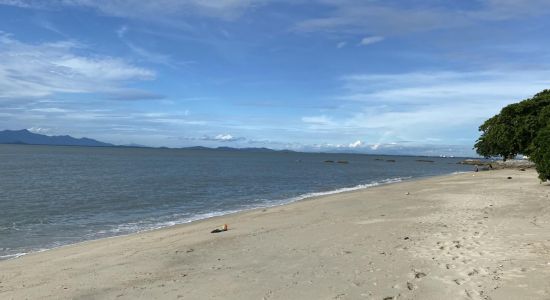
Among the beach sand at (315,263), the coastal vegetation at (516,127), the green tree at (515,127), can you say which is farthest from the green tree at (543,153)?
the green tree at (515,127)

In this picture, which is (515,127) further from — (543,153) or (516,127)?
(543,153)

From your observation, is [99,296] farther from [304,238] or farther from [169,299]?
[304,238]

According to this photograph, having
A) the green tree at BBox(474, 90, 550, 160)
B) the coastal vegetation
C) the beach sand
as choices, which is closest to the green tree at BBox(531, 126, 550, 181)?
the beach sand

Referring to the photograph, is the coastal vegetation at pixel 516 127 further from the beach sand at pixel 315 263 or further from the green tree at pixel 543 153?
the beach sand at pixel 315 263

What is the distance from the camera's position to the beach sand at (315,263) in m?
7.48

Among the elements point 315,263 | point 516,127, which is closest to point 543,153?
point 516,127

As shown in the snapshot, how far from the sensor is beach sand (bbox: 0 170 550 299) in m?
7.48

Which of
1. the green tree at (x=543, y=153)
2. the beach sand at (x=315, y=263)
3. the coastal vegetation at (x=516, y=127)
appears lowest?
the beach sand at (x=315, y=263)

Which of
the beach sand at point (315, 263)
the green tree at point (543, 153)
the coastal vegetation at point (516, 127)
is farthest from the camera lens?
the coastal vegetation at point (516, 127)

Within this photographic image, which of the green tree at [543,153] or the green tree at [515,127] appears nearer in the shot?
the green tree at [543,153]

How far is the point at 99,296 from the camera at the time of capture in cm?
788

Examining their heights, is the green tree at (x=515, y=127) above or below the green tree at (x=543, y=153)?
above

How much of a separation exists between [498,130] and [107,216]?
34137 millimetres

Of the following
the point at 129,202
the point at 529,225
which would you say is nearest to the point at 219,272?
the point at 529,225
